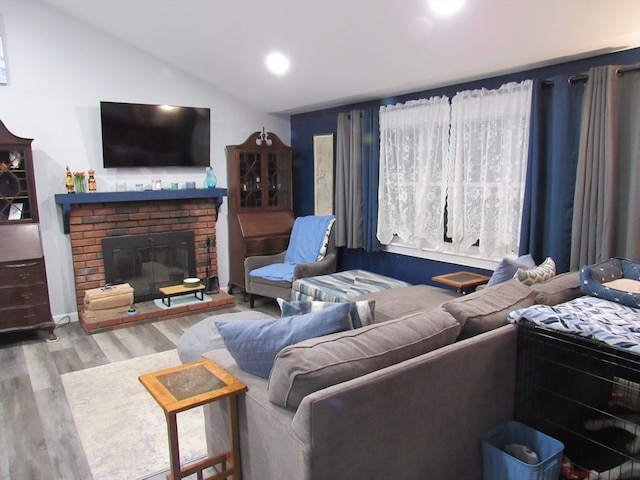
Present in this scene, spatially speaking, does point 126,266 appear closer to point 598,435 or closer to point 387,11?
point 387,11

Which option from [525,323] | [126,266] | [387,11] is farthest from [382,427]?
[126,266]

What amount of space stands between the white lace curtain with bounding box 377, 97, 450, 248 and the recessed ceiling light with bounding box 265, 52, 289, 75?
0.99 m

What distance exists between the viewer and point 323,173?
5.41m

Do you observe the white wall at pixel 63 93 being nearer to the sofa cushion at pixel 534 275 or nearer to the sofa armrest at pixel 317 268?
the sofa armrest at pixel 317 268

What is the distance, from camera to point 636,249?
113 inches

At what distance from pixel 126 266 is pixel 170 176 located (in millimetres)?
1067

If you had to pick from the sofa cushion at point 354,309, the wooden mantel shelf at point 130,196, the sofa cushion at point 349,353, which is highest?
the wooden mantel shelf at point 130,196

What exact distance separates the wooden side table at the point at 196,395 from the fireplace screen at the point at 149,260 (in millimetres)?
3231

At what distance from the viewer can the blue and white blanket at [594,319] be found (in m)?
1.89

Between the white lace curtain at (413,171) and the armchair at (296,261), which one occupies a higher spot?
the white lace curtain at (413,171)

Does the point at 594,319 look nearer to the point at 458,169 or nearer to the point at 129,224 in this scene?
the point at 458,169

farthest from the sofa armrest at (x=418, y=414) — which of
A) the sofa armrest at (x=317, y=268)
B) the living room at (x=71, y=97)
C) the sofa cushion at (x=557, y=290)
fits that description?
the sofa armrest at (x=317, y=268)

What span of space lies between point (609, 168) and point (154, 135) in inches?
160

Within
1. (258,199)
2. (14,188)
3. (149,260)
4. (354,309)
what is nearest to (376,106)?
(258,199)
